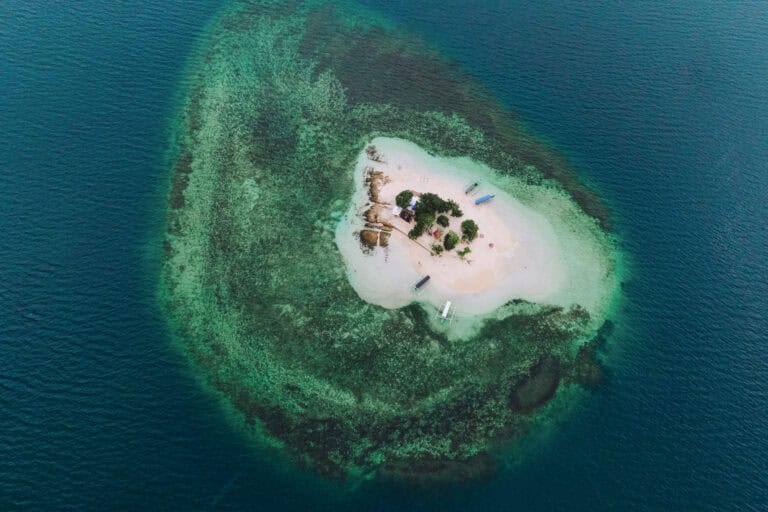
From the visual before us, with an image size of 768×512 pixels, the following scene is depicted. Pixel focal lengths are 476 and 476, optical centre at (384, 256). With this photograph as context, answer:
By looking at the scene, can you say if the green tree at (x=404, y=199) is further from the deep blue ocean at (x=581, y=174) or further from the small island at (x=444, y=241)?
the deep blue ocean at (x=581, y=174)

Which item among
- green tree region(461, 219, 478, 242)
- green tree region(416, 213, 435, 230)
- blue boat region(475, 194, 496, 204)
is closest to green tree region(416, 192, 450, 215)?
green tree region(416, 213, 435, 230)

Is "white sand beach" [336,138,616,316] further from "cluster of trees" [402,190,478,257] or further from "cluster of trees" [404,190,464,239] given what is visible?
"cluster of trees" [404,190,464,239]

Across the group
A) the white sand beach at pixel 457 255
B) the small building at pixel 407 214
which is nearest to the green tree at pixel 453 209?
the white sand beach at pixel 457 255

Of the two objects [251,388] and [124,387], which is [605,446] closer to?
[251,388]

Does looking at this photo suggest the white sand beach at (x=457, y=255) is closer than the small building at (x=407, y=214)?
Yes

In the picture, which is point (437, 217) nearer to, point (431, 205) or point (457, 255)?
point (431, 205)

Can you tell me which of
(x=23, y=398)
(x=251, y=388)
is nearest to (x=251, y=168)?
(x=251, y=388)
